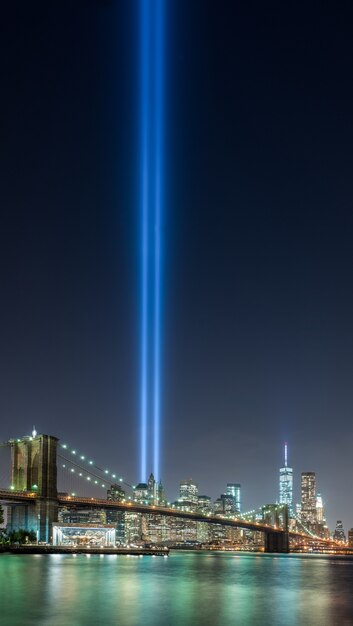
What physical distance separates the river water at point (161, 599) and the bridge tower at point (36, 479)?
50366mm

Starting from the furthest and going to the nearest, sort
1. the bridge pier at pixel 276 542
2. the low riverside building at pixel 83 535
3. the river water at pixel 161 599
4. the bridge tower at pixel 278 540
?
the bridge pier at pixel 276 542
the bridge tower at pixel 278 540
the low riverside building at pixel 83 535
the river water at pixel 161 599

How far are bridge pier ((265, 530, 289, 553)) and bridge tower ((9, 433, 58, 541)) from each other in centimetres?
7399

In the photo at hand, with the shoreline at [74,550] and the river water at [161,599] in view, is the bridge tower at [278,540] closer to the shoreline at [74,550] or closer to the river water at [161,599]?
the shoreline at [74,550]

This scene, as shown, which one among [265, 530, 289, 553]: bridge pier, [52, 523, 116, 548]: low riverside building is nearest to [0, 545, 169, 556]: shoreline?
[52, 523, 116, 548]: low riverside building

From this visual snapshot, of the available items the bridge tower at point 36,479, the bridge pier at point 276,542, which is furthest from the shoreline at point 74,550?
the bridge pier at point 276,542

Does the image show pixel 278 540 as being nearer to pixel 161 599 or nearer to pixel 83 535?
pixel 83 535

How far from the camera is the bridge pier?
7628 inches

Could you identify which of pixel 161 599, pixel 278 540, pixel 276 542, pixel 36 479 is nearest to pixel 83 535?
pixel 36 479

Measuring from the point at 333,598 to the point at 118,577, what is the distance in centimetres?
2090

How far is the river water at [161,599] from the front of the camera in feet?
144

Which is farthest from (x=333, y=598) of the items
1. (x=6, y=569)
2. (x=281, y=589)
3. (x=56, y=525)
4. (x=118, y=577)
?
(x=56, y=525)

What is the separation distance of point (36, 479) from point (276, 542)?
80567 millimetres

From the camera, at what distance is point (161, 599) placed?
177 feet

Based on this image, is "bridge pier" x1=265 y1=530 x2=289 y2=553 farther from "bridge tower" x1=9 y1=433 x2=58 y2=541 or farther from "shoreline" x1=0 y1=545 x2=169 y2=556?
"bridge tower" x1=9 y1=433 x2=58 y2=541
